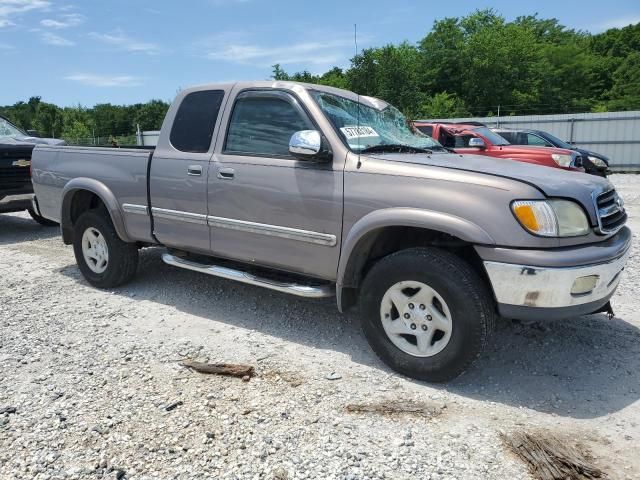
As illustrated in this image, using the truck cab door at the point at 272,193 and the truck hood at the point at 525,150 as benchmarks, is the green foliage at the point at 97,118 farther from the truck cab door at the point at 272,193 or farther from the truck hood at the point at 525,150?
the truck cab door at the point at 272,193

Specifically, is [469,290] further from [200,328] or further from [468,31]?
[468,31]

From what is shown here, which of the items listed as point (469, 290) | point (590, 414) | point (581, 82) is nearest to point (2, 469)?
point (469, 290)

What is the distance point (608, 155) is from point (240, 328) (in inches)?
816

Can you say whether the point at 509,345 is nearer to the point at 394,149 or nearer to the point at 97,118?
the point at 394,149

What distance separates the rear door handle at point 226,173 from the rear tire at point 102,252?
1.62 m

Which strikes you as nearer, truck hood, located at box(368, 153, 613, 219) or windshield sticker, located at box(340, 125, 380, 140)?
truck hood, located at box(368, 153, 613, 219)

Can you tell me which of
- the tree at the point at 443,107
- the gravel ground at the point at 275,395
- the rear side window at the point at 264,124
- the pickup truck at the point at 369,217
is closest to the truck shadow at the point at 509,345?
the gravel ground at the point at 275,395

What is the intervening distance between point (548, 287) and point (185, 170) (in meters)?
2.96

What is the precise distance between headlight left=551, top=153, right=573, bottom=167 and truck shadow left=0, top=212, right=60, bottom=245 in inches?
363

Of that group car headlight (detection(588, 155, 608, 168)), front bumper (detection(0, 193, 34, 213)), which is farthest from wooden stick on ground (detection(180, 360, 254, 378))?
car headlight (detection(588, 155, 608, 168))

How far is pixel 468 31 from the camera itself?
5884 cm

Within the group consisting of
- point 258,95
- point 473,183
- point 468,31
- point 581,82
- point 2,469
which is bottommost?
point 2,469

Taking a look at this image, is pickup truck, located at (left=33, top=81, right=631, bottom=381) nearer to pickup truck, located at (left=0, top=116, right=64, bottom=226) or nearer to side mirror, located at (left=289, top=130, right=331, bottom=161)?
side mirror, located at (left=289, top=130, right=331, bottom=161)

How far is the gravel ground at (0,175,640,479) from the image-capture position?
2715 millimetres
